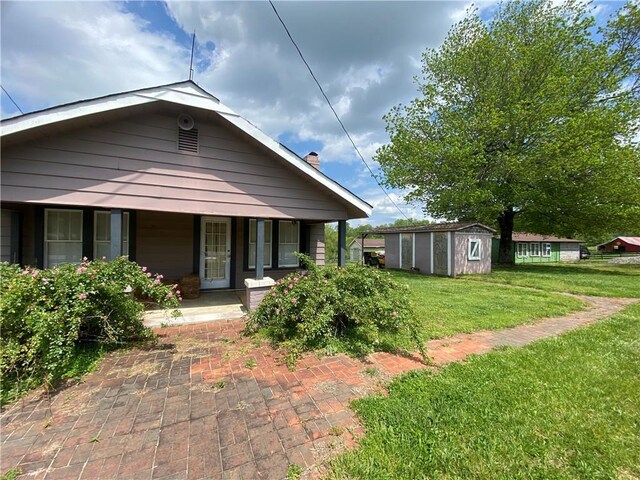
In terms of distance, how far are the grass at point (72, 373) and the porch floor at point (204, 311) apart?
43.2 inches

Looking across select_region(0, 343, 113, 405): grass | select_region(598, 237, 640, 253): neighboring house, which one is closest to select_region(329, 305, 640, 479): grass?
select_region(0, 343, 113, 405): grass

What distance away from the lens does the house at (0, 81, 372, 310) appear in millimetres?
4086

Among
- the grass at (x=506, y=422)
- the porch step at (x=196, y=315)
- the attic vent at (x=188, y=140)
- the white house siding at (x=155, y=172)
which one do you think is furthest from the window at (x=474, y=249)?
the attic vent at (x=188, y=140)

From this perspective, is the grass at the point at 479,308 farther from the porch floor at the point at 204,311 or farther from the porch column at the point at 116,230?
the porch column at the point at 116,230

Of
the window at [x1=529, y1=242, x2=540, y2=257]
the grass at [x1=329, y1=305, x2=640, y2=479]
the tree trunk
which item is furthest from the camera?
the window at [x1=529, y1=242, x2=540, y2=257]

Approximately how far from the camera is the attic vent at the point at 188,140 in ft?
16.2

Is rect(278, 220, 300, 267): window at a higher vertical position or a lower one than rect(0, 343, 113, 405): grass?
higher

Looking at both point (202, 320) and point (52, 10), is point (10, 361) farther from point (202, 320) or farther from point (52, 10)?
point (52, 10)

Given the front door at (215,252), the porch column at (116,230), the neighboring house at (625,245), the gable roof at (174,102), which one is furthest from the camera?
the neighboring house at (625,245)

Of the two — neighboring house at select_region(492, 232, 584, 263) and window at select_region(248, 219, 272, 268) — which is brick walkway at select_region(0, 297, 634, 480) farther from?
neighboring house at select_region(492, 232, 584, 263)

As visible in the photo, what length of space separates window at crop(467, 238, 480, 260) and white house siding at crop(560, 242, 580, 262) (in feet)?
83.7

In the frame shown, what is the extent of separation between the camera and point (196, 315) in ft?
17.6

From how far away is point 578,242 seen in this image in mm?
32719

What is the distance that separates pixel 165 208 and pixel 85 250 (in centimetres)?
280
